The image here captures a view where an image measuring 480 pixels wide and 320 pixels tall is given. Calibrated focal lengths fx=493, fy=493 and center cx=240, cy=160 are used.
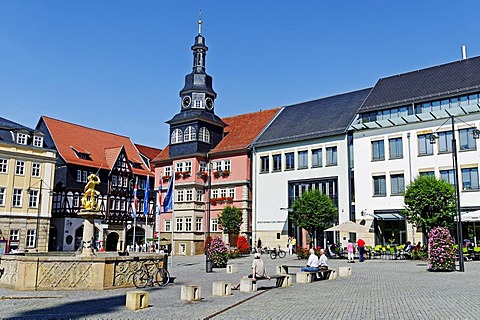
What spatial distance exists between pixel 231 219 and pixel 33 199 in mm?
19753

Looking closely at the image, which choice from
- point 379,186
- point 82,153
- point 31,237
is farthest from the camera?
point 82,153

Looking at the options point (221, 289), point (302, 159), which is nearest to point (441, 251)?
point (221, 289)

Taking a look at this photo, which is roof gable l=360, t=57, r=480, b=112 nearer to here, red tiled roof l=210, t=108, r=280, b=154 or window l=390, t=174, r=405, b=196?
window l=390, t=174, r=405, b=196

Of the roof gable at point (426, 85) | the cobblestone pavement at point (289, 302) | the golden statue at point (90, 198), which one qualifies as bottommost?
the cobblestone pavement at point (289, 302)

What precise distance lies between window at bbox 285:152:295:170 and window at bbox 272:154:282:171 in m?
0.74

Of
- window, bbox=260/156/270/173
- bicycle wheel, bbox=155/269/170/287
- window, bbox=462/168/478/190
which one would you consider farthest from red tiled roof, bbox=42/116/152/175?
window, bbox=462/168/478/190

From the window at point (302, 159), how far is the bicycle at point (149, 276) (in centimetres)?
2652

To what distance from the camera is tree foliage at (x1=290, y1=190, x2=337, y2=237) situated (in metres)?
38.2

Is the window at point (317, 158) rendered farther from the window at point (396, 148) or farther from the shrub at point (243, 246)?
the shrub at point (243, 246)

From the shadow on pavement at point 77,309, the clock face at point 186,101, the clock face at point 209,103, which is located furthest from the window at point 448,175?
the shadow on pavement at point 77,309

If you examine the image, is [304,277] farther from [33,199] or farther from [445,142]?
[33,199]

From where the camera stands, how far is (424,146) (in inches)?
1468

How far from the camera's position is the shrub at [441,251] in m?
23.4

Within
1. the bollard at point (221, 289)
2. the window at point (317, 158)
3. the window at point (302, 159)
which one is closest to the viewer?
the bollard at point (221, 289)
